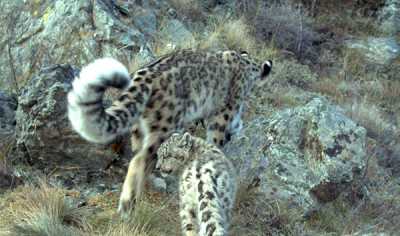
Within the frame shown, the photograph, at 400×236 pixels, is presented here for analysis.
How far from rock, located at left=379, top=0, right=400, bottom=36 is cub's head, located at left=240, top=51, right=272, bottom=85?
7.69 meters

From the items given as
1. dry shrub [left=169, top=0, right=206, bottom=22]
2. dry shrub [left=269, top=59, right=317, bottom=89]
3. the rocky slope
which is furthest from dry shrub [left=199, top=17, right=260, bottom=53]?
dry shrub [left=269, top=59, right=317, bottom=89]

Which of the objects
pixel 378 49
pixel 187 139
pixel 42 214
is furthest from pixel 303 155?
pixel 378 49

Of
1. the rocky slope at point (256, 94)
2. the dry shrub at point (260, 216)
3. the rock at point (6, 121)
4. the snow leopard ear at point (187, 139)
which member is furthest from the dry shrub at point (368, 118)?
the rock at point (6, 121)

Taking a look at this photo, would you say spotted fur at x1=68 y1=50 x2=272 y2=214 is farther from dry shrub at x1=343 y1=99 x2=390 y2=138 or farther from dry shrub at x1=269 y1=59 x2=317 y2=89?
dry shrub at x1=269 y1=59 x2=317 y2=89

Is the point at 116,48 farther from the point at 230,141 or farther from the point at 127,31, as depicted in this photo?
the point at 230,141

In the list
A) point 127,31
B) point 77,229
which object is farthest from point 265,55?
point 77,229

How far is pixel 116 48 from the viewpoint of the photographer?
996cm

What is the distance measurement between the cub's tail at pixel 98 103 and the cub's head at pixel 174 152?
727 millimetres

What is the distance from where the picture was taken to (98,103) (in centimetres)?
547

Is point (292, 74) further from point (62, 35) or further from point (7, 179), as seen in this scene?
point (7, 179)

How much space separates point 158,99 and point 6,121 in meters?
1.80

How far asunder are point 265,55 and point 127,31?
10.7 feet

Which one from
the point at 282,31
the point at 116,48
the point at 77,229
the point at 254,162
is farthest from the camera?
the point at 282,31

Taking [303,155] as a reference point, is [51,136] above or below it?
above
